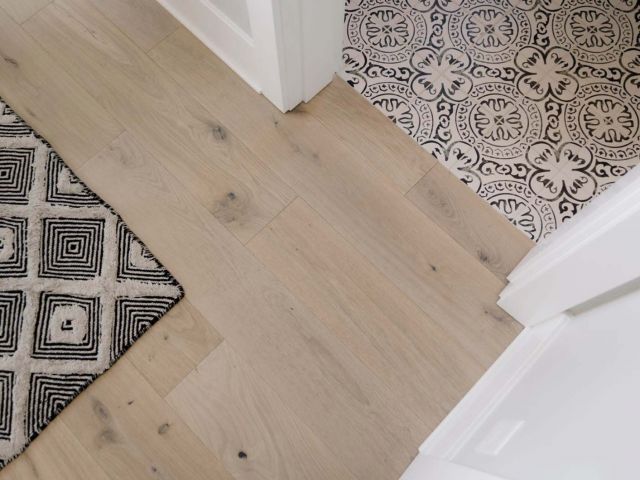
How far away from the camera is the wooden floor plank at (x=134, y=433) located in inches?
45.8

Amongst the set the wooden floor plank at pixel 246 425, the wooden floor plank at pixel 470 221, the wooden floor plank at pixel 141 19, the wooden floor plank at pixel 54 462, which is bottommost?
the wooden floor plank at pixel 54 462

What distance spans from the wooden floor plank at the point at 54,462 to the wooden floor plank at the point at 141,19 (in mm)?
940

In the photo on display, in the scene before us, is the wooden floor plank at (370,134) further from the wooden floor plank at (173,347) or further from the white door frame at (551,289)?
the wooden floor plank at (173,347)

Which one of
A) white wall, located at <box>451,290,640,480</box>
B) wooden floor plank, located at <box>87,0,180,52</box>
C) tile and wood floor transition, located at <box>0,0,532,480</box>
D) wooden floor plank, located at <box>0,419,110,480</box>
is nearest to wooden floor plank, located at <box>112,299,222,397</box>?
tile and wood floor transition, located at <box>0,0,532,480</box>

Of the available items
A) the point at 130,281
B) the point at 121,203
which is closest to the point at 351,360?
the point at 130,281

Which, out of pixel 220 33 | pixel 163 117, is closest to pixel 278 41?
pixel 220 33

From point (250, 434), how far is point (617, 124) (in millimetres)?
1113

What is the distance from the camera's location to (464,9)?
1.53 meters

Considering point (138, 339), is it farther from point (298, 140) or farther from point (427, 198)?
point (427, 198)

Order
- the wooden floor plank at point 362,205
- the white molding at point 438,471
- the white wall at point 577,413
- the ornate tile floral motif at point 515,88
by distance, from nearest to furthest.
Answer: the white wall at point 577,413 → the white molding at point 438,471 → the wooden floor plank at point 362,205 → the ornate tile floral motif at point 515,88

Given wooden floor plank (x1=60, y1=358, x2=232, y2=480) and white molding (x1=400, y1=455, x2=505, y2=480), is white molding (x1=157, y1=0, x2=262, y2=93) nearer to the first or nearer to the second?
wooden floor plank (x1=60, y1=358, x2=232, y2=480)

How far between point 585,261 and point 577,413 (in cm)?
29

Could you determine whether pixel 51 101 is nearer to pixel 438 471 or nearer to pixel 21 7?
pixel 21 7

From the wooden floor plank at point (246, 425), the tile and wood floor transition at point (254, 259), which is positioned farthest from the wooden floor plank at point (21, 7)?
the wooden floor plank at point (246, 425)
